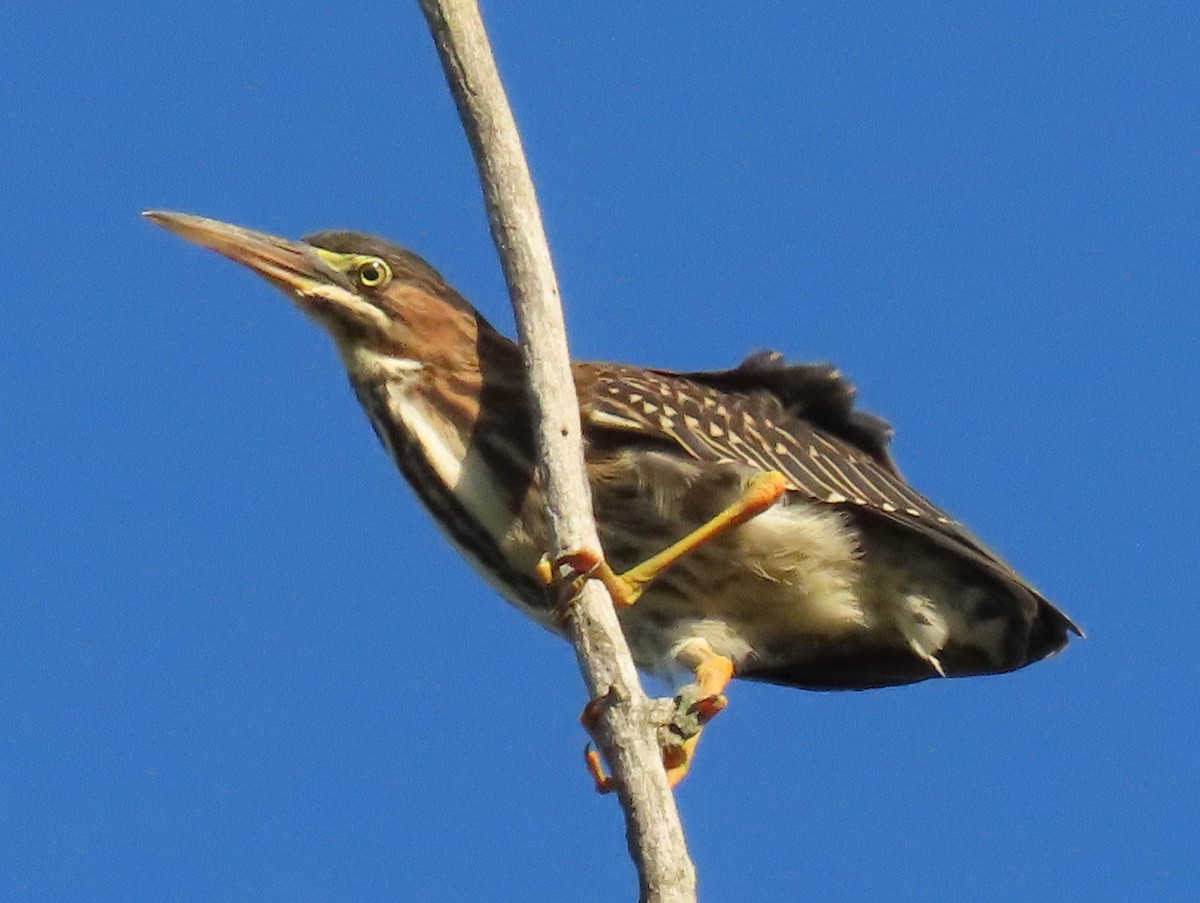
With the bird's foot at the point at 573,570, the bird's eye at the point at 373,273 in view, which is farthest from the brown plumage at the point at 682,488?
the bird's foot at the point at 573,570

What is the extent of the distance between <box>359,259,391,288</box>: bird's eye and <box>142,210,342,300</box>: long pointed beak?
0.25 ft

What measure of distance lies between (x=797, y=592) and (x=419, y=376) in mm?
1300

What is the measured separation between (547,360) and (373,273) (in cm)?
153

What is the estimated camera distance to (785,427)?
6168 millimetres

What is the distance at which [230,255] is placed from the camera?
5.68 meters

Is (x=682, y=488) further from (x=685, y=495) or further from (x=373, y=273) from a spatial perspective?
(x=373, y=273)

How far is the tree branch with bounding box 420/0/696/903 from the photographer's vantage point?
4.16 metres

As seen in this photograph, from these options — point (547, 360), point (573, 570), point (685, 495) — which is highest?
point (685, 495)

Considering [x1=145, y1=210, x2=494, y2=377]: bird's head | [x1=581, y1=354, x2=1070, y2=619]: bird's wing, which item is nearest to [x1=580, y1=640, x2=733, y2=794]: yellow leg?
[x1=581, y1=354, x2=1070, y2=619]: bird's wing

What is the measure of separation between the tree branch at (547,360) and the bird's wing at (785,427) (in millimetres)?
1197

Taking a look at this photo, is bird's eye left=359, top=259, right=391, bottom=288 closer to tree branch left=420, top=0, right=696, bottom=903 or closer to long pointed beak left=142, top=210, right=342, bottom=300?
long pointed beak left=142, top=210, right=342, bottom=300

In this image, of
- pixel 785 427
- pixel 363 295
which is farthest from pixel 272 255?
pixel 785 427

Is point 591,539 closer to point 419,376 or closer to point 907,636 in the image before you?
point 419,376

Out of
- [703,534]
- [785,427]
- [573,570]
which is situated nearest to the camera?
[573,570]
